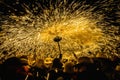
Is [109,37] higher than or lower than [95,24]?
lower

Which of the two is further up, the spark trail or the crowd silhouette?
A: the spark trail

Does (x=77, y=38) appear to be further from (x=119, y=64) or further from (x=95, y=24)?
(x=119, y=64)

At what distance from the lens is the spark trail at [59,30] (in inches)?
222

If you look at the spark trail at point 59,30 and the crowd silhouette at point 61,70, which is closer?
the crowd silhouette at point 61,70

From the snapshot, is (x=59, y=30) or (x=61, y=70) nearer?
(x=61, y=70)

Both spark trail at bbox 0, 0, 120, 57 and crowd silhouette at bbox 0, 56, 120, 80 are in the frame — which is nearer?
crowd silhouette at bbox 0, 56, 120, 80

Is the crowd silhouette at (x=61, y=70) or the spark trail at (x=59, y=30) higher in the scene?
the spark trail at (x=59, y=30)

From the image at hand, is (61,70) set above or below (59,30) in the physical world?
below

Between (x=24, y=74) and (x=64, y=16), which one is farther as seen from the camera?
(x=64, y=16)

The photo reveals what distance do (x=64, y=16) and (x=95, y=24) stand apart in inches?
28.7

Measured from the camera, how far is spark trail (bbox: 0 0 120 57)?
18.5 feet

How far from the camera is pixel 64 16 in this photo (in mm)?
5672

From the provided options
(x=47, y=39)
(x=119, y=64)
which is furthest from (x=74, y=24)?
(x=119, y=64)

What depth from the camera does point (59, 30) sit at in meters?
5.77
